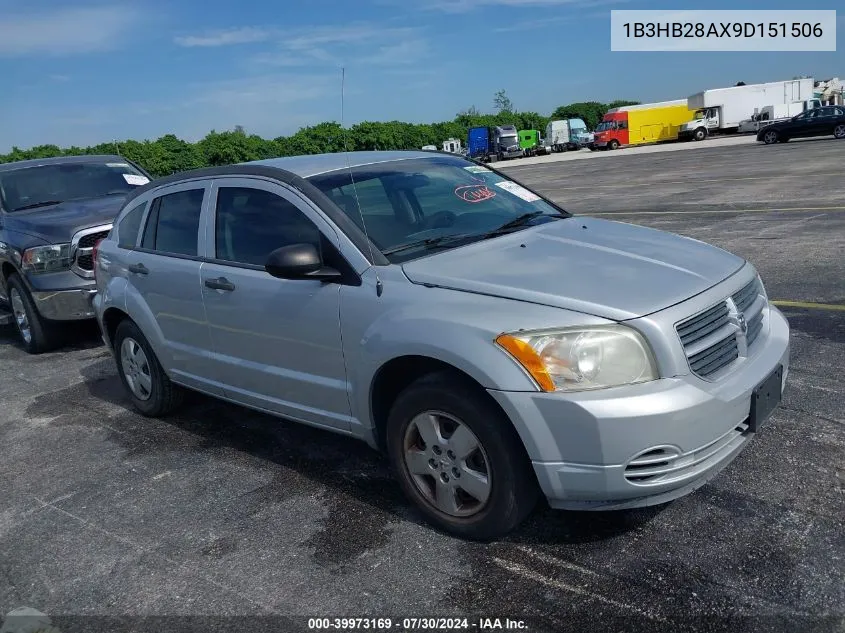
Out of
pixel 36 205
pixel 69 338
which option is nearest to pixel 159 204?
pixel 69 338

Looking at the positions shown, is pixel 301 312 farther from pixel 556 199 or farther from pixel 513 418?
pixel 556 199

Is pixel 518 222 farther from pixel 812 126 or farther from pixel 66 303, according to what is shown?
pixel 812 126

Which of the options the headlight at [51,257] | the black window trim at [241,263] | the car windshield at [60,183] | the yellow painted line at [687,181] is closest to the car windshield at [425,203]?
the black window trim at [241,263]

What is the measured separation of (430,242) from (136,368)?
8.99 feet

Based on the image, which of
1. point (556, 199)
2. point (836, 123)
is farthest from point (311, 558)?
point (836, 123)

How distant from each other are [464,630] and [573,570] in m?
0.55

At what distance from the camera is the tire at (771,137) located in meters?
37.0

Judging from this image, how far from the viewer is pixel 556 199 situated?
66.5 ft

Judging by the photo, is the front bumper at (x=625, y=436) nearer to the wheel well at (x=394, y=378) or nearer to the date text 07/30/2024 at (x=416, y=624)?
the wheel well at (x=394, y=378)

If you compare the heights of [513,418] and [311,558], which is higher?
[513,418]

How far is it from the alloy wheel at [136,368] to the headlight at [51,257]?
2293mm

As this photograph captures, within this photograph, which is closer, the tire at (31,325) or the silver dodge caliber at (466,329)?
the silver dodge caliber at (466,329)

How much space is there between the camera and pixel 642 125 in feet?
179

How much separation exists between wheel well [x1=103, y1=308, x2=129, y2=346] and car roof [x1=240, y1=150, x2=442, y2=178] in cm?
167
